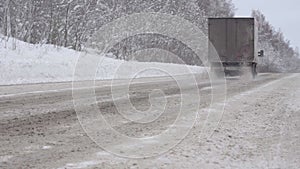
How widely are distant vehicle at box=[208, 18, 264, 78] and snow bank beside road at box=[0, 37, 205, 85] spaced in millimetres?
4702

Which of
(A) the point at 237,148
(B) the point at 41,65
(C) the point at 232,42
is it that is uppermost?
(C) the point at 232,42

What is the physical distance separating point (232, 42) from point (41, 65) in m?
10.0

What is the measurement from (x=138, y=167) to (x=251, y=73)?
22.2m

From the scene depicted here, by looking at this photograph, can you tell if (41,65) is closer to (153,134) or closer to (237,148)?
(153,134)

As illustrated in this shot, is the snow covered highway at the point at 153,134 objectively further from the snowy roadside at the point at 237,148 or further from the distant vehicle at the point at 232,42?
the distant vehicle at the point at 232,42

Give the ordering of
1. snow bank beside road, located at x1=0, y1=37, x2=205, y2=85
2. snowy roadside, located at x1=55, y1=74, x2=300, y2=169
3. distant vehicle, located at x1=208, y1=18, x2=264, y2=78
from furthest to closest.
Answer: distant vehicle, located at x1=208, y1=18, x2=264, y2=78 < snow bank beside road, located at x1=0, y1=37, x2=205, y2=85 < snowy roadside, located at x1=55, y1=74, x2=300, y2=169

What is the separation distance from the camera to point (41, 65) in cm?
2144

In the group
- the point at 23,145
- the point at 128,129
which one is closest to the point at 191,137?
the point at 128,129

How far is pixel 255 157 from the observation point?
18.1 feet

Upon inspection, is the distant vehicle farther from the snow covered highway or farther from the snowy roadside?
the snowy roadside

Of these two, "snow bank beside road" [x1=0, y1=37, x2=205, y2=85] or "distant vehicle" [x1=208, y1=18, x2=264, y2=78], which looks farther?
"distant vehicle" [x1=208, y1=18, x2=264, y2=78]

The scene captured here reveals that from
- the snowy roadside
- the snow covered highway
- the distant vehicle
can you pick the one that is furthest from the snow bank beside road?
the snowy roadside

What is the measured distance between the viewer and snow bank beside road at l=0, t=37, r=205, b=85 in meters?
19.3

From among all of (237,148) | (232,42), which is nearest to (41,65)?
(232,42)
